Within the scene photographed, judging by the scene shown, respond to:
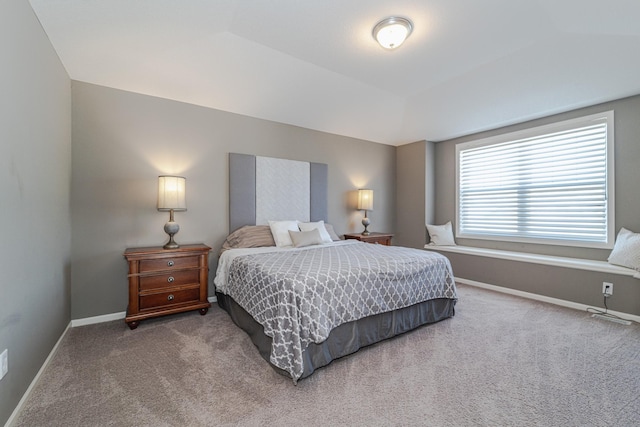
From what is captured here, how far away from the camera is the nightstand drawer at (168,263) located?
2672mm

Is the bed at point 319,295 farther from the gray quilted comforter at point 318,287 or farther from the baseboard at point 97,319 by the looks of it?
the baseboard at point 97,319

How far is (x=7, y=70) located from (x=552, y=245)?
5535 mm

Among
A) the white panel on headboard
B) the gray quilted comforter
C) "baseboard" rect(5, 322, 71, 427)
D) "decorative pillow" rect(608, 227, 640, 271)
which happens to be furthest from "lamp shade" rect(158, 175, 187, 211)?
"decorative pillow" rect(608, 227, 640, 271)

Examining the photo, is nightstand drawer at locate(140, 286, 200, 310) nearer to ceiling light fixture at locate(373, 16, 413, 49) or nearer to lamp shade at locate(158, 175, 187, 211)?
lamp shade at locate(158, 175, 187, 211)

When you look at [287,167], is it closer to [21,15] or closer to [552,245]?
[21,15]

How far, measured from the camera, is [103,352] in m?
2.19

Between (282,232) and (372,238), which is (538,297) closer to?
(372,238)

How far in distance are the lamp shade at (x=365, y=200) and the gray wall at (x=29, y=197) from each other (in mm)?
3797

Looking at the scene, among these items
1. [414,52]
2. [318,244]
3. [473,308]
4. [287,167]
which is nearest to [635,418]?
[473,308]

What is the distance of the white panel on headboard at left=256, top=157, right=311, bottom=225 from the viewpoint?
3801 mm

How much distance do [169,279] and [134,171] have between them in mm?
1280

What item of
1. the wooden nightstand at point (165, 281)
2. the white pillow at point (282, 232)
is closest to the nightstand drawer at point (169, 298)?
the wooden nightstand at point (165, 281)

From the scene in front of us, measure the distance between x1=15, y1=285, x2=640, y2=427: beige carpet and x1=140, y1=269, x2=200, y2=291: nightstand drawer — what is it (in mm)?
Result: 411

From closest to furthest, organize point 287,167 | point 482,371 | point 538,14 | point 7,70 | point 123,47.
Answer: point 7,70
point 482,371
point 538,14
point 123,47
point 287,167
